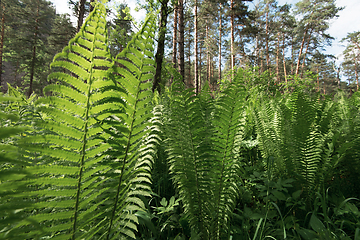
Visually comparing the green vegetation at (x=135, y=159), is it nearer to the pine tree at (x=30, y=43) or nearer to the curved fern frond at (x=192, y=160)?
the curved fern frond at (x=192, y=160)

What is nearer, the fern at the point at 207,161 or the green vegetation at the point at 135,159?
the green vegetation at the point at 135,159

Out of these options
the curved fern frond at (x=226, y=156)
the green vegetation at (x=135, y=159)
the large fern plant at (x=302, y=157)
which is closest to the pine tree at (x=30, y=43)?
the green vegetation at (x=135, y=159)

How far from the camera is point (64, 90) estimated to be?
20.1 inches

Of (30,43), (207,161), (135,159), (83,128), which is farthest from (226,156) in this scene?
(30,43)

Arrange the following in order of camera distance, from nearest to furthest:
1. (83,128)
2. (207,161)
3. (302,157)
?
(83,128), (207,161), (302,157)

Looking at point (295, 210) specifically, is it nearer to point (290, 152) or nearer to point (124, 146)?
point (290, 152)

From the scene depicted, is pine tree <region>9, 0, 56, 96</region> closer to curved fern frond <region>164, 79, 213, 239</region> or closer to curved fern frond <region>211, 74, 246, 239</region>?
curved fern frond <region>164, 79, 213, 239</region>

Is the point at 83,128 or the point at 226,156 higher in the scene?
the point at 83,128

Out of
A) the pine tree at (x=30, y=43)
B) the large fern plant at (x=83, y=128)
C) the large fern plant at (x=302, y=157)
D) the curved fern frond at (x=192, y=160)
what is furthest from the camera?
the pine tree at (x=30, y=43)

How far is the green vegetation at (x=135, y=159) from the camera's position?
1.60 feet

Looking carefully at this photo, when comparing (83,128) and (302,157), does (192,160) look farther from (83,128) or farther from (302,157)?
(302,157)

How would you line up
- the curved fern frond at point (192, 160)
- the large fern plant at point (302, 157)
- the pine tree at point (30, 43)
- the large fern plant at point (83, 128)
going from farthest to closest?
the pine tree at point (30, 43) < the large fern plant at point (302, 157) < the curved fern frond at point (192, 160) < the large fern plant at point (83, 128)

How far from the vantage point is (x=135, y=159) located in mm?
631

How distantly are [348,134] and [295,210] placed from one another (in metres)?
0.70
